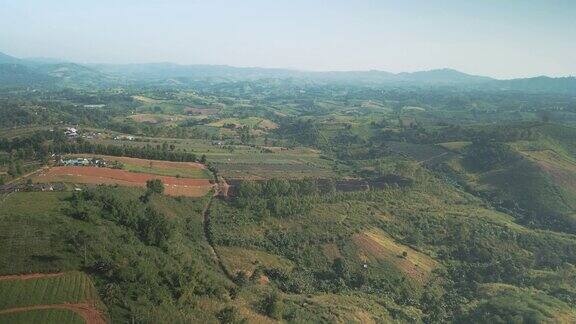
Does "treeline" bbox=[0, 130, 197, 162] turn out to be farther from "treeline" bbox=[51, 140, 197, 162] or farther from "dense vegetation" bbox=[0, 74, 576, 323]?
"dense vegetation" bbox=[0, 74, 576, 323]

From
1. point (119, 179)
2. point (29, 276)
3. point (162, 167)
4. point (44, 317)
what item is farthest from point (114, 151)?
point (44, 317)

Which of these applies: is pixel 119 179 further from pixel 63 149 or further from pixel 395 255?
pixel 395 255

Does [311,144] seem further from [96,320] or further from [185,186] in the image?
[96,320]

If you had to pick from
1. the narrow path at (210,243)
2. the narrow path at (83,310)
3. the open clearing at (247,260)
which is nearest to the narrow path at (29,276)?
the narrow path at (83,310)

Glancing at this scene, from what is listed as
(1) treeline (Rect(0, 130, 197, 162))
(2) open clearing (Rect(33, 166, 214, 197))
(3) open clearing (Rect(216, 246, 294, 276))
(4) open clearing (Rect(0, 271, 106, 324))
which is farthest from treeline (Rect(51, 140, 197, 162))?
(4) open clearing (Rect(0, 271, 106, 324))

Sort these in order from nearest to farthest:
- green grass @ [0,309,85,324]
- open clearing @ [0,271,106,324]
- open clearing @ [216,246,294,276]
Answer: green grass @ [0,309,85,324]
open clearing @ [0,271,106,324]
open clearing @ [216,246,294,276]

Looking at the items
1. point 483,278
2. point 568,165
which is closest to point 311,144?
point 568,165
